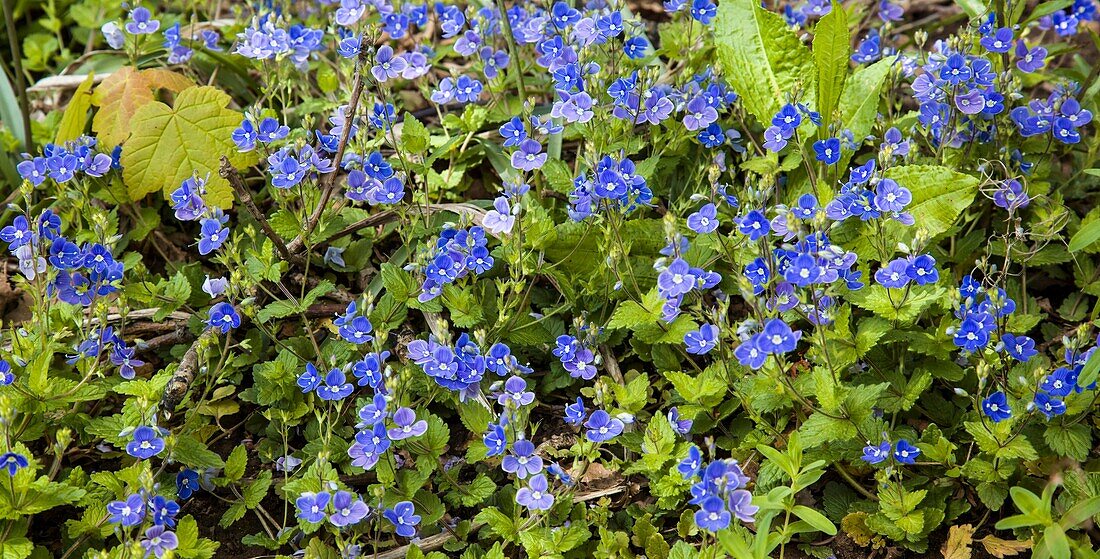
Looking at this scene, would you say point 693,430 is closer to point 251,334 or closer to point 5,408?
point 251,334

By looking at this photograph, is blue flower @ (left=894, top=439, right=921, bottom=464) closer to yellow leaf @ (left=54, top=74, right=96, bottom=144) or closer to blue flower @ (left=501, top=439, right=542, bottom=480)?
blue flower @ (left=501, top=439, right=542, bottom=480)

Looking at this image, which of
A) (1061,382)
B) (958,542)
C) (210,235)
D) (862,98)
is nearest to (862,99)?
(862,98)

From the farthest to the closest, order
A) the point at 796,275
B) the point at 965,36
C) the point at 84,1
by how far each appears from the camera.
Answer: the point at 84,1
the point at 965,36
the point at 796,275

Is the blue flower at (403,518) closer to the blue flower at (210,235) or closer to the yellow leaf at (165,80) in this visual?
the blue flower at (210,235)

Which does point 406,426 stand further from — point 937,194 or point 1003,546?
point 937,194

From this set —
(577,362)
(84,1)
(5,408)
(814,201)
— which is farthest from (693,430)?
(84,1)

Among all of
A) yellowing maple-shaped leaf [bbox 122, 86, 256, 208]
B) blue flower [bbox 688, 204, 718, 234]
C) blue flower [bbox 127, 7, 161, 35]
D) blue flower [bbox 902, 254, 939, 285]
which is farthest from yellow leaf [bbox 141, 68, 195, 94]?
blue flower [bbox 902, 254, 939, 285]
